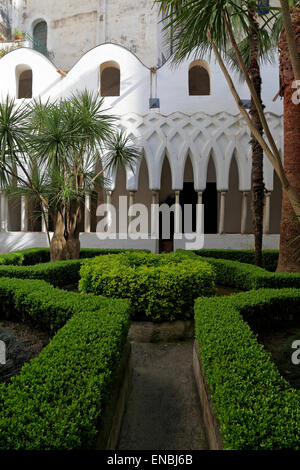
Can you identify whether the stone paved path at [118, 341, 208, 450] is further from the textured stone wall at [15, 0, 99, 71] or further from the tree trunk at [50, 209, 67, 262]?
the textured stone wall at [15, 0, 99, 71]

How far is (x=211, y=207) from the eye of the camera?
1484cm

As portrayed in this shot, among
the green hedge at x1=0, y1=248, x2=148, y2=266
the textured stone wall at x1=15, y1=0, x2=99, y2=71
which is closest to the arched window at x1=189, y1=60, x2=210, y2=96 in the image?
the textured stone wall at x1=15, y1=0, x2=99, y2=71

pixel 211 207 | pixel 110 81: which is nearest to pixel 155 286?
pixel 211 207

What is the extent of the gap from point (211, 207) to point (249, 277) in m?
9.29

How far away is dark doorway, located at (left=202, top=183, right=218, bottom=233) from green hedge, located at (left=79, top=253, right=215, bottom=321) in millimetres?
10164

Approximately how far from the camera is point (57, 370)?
2105 mm

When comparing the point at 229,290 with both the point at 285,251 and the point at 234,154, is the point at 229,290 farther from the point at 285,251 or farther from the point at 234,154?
the point at 234,154

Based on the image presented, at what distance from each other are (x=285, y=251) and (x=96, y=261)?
159 inches

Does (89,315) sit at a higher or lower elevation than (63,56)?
lower

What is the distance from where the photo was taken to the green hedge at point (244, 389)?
1.56 metres

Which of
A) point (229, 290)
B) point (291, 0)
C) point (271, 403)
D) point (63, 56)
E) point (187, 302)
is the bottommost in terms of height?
point (229, 290)

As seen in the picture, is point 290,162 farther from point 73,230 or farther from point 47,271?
point 47,271

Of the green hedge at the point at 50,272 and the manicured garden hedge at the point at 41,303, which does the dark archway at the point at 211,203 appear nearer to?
the green hedge at the point at 50,272
